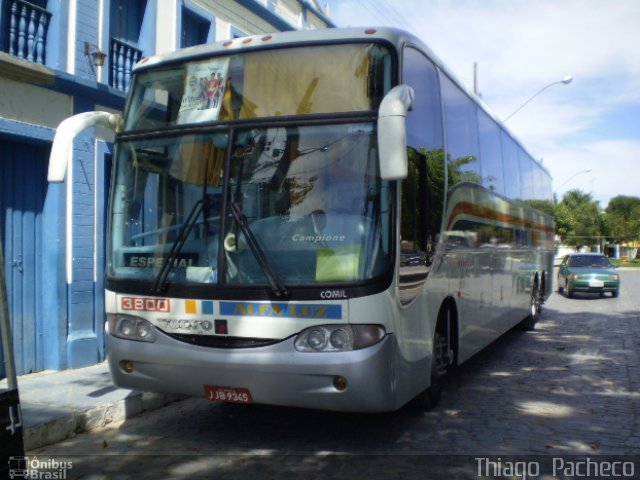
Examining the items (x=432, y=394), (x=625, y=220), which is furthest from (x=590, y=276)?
(x=625, y=220)

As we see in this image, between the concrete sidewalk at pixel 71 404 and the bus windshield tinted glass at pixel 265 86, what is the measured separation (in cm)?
267

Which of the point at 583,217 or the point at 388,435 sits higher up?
the point at 583,217

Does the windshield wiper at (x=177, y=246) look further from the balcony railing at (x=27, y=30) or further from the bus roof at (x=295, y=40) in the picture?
the balcony railing at (x=27, y=30)

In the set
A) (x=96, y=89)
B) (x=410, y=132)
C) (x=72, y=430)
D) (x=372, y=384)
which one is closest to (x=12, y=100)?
(x=96, y=89)

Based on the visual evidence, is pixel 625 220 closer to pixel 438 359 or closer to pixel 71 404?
pixel 438 359

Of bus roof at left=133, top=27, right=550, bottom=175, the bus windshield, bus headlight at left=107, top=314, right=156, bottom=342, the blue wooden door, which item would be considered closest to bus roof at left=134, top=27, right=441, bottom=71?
bus roof at left=133, top=27, right=550, bottom=175

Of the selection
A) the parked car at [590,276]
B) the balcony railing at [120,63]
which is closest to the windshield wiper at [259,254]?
the balcony railing at [120,63]

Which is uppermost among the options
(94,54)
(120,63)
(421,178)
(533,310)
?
(120,63)

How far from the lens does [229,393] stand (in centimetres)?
482

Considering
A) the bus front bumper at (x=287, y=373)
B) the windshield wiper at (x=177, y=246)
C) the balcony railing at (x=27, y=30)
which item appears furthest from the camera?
the balcony railing at (x=27, y=30)

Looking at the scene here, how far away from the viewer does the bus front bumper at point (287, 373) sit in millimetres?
4512

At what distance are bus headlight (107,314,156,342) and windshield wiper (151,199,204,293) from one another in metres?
0.35

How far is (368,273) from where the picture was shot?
181 inches

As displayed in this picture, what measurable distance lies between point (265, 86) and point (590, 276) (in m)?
17.7
